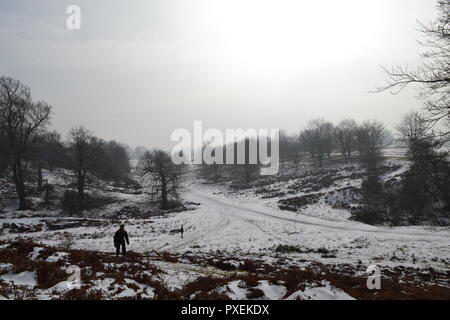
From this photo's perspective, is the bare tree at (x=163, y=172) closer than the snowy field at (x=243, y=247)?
No

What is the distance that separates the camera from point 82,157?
120ft

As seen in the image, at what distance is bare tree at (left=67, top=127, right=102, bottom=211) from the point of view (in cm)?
3516

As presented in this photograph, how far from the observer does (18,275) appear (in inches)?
336

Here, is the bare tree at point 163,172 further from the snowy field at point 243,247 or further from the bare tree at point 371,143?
the bare tree at point 371,143

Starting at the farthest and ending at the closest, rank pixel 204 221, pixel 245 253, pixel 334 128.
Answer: pixel 334 128
pixel 204 221
pixel 245 253

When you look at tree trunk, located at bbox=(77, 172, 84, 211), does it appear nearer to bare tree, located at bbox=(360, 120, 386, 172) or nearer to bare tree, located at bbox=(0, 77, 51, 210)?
bare tree, located at bbox=(0, 77, 51, 210)

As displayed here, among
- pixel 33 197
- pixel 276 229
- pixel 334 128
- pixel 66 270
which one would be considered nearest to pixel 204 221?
pixel 276 229

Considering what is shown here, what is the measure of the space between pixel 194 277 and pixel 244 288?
3.02 metres

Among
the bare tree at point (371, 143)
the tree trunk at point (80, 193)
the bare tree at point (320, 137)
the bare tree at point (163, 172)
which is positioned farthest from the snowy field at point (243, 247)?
the bare tree at point (320, 137)

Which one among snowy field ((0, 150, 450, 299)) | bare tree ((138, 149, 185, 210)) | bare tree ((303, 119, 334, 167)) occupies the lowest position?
snowy field ((0, 150, 450, 299))

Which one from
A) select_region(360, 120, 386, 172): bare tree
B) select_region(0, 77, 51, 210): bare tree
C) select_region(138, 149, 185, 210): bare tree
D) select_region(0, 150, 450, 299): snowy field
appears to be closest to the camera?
select_region(0, 150, 450, 299): snowy field

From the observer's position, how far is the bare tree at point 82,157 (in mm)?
35156

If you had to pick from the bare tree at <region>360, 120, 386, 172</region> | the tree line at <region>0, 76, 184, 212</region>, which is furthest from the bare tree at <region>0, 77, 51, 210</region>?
the bare tree at <region>360, 120, 386, 172</region>

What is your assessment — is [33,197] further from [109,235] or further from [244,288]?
[244,288]
